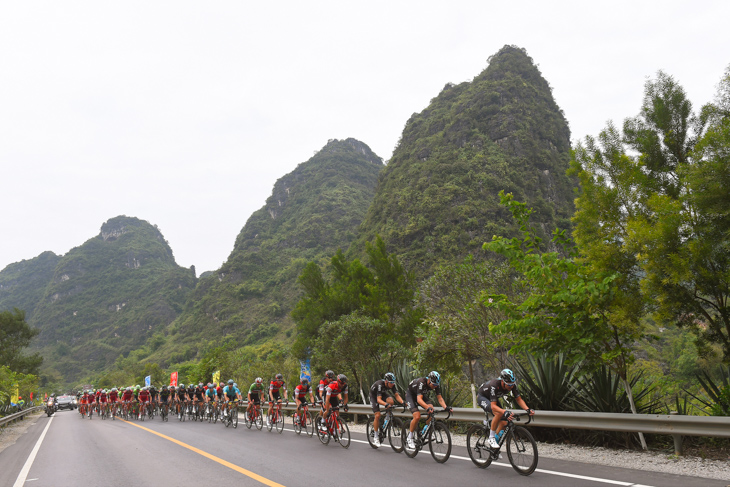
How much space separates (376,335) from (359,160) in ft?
572

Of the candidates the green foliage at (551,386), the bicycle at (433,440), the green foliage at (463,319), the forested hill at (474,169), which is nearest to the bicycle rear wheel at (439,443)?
the bicycle at (433,440)

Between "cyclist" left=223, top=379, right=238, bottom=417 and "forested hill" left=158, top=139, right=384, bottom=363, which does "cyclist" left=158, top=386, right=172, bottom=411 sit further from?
"forested hill" left=158, top=139, right=384, bottom=363

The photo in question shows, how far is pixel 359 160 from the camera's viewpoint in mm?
189750

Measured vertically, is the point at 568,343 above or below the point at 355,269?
below

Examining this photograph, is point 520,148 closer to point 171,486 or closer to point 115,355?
point 171,486

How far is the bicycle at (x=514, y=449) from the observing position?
631 centimetres

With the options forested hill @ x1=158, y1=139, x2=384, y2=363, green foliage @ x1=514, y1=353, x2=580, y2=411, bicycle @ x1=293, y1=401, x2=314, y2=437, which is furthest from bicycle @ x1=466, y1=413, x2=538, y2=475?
forested hill @ x1=158, y1=139, x2=384, y2=363

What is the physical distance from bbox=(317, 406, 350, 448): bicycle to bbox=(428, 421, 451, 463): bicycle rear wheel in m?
2.95

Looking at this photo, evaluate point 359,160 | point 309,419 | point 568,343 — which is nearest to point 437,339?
point 309,419

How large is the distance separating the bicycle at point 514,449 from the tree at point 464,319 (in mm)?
5460

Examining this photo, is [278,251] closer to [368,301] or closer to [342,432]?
[368,301]

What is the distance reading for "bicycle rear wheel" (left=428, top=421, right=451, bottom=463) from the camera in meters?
7.66

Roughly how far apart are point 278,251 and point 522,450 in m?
140

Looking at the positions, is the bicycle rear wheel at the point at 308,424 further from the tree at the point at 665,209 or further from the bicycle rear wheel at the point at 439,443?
the tree at the point at 665,209
